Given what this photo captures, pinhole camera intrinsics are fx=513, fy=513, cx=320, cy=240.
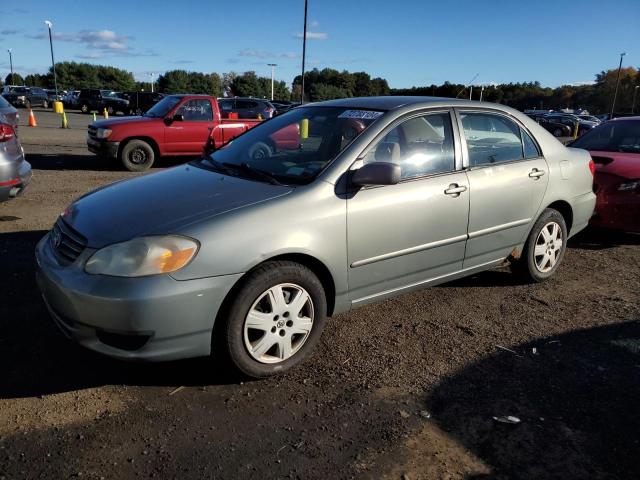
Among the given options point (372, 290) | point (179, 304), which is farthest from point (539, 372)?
point (179, 304)

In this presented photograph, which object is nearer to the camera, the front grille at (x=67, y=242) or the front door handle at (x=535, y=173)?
the front grille at (x=67, y=242)

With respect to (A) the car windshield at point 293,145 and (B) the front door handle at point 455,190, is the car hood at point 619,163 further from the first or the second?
(A) the car windshield at point 293,145

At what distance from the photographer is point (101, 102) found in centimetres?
3606

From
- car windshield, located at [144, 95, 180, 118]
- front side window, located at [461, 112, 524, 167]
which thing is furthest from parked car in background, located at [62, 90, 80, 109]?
front side window, located at [461, 112, 524, 167]

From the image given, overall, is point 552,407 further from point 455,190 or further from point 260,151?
point 260,151

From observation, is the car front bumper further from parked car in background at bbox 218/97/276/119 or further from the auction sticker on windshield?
parked car in background at bbox 218/97/276/119

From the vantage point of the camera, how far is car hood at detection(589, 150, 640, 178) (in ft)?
19.1

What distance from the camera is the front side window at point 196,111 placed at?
37.3 ft

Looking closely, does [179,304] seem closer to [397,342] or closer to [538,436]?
[397,342]

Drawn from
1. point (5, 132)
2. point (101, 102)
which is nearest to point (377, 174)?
point (5, 132)

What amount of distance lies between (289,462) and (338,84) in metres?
91.4

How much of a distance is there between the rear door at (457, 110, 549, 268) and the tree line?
2794 inches

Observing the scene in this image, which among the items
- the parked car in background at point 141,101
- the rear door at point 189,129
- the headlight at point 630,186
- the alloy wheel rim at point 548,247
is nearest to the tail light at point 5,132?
the rear door at point 189,129

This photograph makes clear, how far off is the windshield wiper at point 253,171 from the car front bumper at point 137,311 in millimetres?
828
